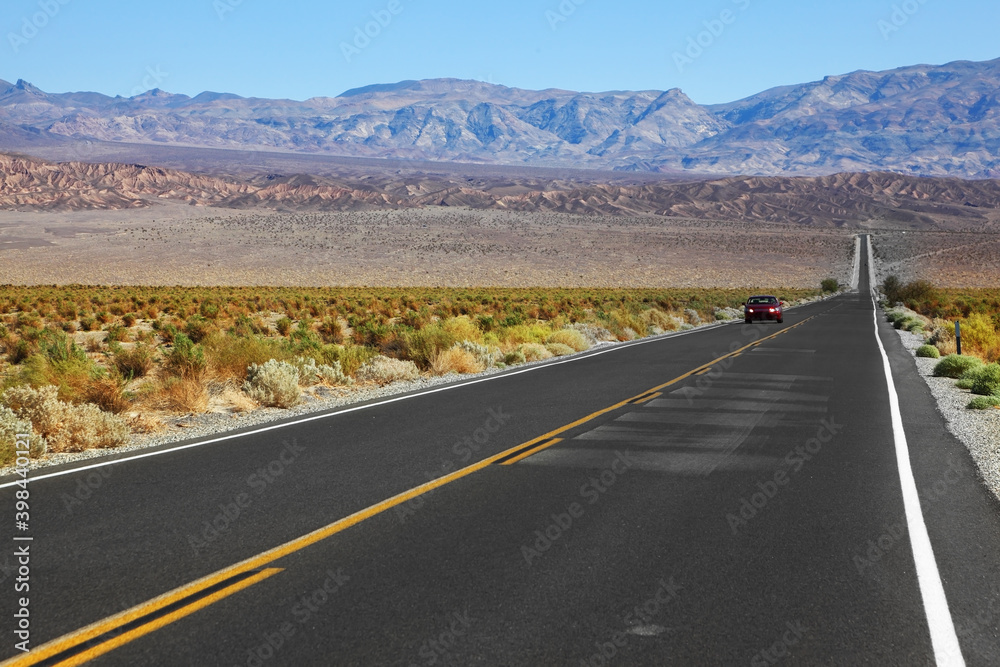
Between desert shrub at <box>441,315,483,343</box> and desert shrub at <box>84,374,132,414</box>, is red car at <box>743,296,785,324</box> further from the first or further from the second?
desert shrub at <box>84,374,132,414</box>

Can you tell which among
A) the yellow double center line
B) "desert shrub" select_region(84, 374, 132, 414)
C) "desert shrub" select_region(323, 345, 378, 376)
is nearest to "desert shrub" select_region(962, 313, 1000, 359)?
"desert shrub" select_region(323, 345, 378, 376)

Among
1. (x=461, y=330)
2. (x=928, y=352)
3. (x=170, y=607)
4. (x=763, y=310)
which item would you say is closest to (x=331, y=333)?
(x=461, y=330)

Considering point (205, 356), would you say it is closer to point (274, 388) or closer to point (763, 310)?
point (274, 388)

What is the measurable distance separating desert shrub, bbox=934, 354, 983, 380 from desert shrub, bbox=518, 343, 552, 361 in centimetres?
910

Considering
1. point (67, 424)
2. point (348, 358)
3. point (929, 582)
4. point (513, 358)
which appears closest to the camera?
point (929, 582)

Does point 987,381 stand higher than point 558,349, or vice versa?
point 987,381

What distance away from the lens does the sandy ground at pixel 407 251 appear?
8588 cm

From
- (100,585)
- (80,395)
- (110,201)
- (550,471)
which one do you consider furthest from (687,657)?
(110,201)

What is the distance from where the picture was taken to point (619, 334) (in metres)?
30.3

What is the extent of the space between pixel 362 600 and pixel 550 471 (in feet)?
12.5

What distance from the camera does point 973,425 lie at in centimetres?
1196

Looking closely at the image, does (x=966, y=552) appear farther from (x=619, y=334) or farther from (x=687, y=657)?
(x=619, y=334)

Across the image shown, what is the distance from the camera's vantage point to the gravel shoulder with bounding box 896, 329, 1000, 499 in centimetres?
908

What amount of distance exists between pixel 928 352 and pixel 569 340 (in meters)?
9.84
